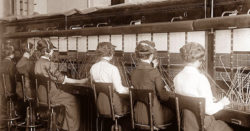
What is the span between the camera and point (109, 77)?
355 centimetres

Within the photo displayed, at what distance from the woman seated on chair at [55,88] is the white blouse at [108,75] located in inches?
27.1

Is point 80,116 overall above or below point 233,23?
below

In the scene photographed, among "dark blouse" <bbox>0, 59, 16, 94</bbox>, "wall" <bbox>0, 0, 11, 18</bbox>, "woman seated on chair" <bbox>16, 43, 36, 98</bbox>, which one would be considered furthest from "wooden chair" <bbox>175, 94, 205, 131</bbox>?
"wall" <bbox>0, 0, 11, 18</bbox>

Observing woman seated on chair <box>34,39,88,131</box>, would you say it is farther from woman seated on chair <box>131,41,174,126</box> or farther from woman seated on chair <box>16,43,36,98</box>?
woman seated on chair <box>131,41,174,126</box>

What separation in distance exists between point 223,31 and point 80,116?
244 cm

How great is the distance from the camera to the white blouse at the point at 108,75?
3.46m

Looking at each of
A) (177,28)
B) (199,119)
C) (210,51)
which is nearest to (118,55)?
(177,28)

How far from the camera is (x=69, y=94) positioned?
4.35 m

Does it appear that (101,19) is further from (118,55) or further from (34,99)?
(34,99)

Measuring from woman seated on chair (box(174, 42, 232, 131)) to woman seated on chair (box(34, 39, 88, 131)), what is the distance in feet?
6.39

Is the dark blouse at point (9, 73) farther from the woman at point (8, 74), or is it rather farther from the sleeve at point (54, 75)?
the sleeve at point (54, 75)

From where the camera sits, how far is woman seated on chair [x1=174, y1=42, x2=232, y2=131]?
8.23 ft

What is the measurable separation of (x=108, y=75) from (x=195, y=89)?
1268mm

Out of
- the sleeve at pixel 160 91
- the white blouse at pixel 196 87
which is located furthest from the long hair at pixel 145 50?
the white blouse at pixel 196 87
